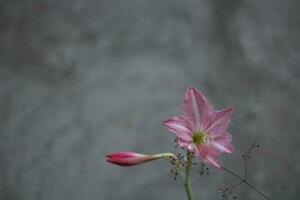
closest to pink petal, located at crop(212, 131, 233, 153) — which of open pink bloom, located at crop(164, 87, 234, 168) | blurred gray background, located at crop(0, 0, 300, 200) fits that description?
open pink bloom, located at crop(164, 87, 234, 168)

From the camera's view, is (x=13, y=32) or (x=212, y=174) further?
(x=13, y=32)

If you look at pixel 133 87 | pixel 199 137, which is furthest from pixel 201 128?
pixel 133 87

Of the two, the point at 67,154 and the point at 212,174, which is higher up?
the point at 67,154

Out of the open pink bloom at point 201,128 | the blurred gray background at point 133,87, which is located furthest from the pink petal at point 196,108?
the blurred gray background at point 133,87

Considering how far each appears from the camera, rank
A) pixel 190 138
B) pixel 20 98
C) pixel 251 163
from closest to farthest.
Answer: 1. pixel 190 138
2. pixel 251 163
3. pixel 20 98

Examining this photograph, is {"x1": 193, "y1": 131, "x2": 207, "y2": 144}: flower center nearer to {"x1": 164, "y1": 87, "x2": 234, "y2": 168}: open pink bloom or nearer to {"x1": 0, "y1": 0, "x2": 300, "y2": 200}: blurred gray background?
{"x1": 164, "y1": 87, "x2": 234, "y2": 168}: open pink bloom

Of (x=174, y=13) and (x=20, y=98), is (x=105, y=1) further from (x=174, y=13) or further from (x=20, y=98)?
(x=20, y=98)

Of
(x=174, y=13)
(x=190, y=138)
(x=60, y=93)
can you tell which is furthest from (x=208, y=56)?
(x=190, y=138)

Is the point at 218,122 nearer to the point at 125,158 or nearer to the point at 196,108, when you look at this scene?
the point at 196,108
